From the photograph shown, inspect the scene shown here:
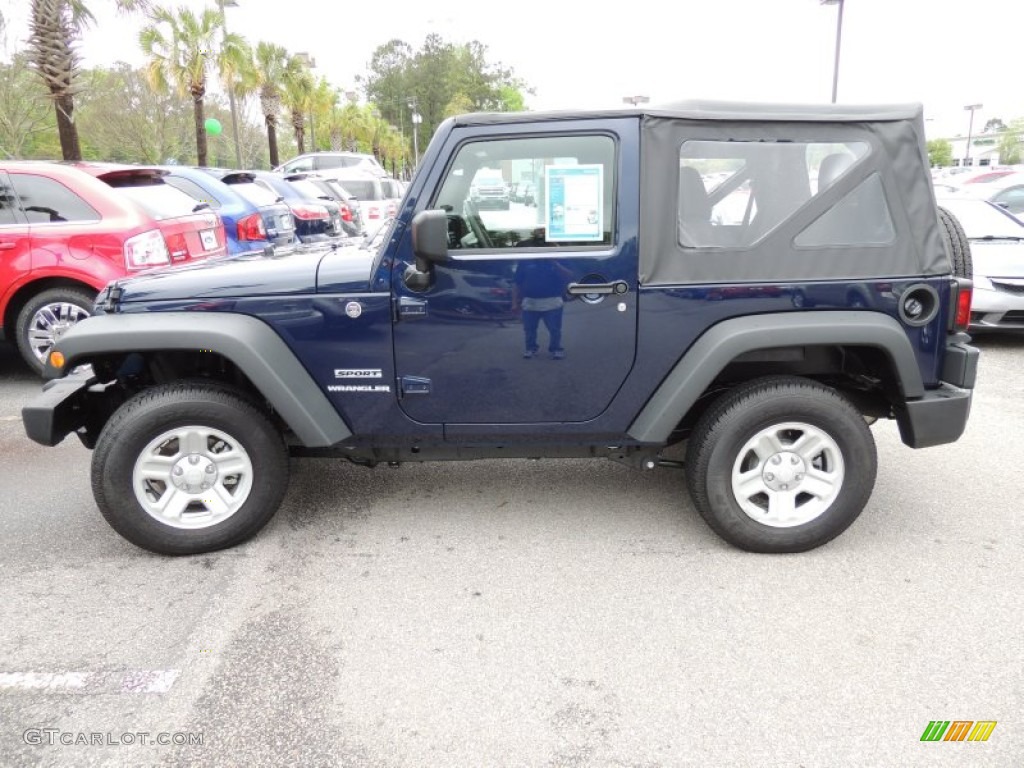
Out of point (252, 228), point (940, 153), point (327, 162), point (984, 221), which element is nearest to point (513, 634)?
point (252, 228)

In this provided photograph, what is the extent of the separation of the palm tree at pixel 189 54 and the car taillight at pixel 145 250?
1785 cm

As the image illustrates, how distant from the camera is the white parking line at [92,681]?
2447 mm

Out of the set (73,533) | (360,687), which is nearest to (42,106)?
(73,533)

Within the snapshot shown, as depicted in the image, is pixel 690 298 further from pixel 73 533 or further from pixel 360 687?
pixel 73 533

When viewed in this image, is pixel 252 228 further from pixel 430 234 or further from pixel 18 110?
pixel 18 110

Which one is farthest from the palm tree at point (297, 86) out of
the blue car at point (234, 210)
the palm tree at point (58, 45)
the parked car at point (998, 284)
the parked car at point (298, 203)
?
the parked car at point (998, 284)

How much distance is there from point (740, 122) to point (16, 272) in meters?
5.41

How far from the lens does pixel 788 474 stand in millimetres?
3230

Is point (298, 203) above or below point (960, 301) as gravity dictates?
above

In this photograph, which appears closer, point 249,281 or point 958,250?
point 249,281

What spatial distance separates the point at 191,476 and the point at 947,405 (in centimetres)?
329

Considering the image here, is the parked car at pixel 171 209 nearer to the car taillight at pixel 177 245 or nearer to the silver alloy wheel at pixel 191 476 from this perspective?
the car taillight at pixel 177 245

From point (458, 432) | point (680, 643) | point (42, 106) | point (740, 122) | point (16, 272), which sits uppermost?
point (42, 106)

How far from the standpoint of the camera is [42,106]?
28000mm
